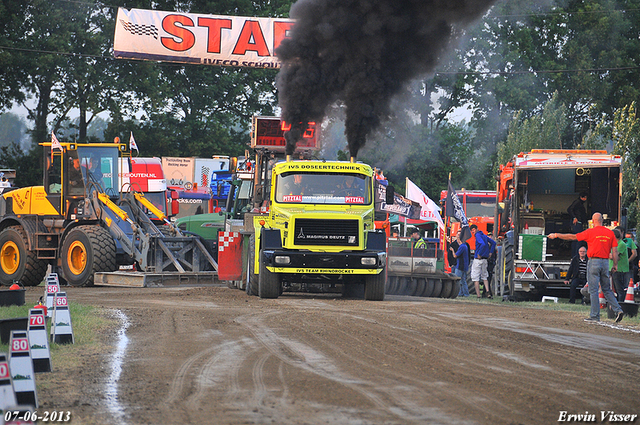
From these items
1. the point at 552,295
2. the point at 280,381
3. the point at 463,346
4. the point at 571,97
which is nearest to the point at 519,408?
the point at 280,381

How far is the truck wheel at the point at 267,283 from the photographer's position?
16.4 m

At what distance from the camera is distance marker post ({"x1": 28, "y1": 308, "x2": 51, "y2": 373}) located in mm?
7949

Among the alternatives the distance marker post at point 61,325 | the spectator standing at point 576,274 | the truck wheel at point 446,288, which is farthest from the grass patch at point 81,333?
the spectator standing at point 576,274

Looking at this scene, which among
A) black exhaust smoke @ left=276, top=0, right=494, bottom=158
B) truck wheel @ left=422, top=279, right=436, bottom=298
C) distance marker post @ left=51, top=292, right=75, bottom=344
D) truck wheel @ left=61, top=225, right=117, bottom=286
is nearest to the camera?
distance marker post @ left=51, top=292, right=75, bottom=344

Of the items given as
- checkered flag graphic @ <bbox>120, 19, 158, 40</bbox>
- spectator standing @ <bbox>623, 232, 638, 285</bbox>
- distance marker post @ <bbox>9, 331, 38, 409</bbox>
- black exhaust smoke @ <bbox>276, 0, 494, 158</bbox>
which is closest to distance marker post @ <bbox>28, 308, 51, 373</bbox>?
distance marker post @ <bbox>9, 331, 38, 409</bbox>

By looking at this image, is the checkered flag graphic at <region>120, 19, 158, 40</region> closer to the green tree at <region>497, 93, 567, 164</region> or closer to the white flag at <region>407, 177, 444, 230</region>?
the white flag at <region>407, 177, 444, 230</region>

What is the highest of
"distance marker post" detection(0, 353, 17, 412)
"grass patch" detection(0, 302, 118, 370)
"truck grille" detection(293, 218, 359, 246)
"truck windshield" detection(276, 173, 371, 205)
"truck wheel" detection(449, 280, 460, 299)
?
"truck windshield" detection(276, 173, 371, 205)

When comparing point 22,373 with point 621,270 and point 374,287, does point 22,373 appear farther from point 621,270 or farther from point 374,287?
point 621,270

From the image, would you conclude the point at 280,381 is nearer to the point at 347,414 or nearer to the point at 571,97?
the point at 347,414

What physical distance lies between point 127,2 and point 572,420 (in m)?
45.3

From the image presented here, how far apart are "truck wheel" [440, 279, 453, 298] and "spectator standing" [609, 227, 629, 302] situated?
3719mm

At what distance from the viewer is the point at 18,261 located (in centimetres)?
2170

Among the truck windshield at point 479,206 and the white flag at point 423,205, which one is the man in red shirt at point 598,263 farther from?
the truck windshield at point 479,206

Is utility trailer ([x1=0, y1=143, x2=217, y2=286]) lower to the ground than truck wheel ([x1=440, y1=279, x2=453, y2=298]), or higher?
higher
